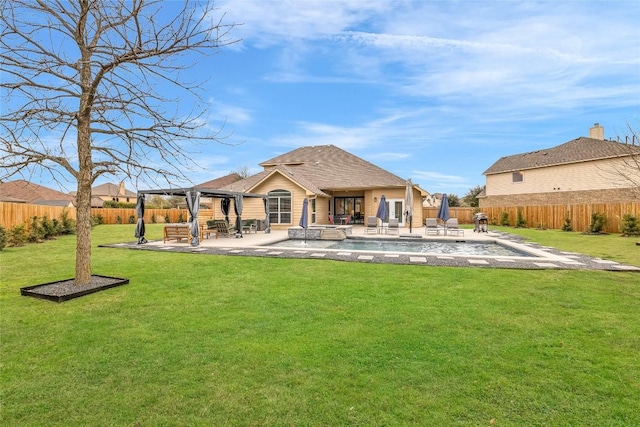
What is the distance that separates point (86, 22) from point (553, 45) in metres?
16.5

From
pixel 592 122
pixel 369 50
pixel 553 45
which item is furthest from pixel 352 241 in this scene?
pixel 592 122

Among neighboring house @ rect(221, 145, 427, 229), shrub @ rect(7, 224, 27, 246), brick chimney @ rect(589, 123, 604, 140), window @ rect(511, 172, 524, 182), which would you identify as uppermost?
brick chimney @ rect(589, 123, 604, 140)

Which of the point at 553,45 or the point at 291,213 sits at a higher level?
the point at 553,45

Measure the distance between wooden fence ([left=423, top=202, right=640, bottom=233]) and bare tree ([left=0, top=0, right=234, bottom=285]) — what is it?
23449mm

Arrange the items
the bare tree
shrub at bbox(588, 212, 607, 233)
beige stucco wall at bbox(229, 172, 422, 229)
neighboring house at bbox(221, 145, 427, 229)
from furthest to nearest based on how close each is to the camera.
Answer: neighboring house at bbox(221, 145, 427, 229), beige stucco wall at bbox(229, 172, 422, 229), shrub at bbox(588, 212, 607, 233), the bare tree

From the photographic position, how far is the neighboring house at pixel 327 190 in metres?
23.4

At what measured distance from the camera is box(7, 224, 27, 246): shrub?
1358 centimetres

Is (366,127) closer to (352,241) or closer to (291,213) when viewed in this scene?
(291,213)

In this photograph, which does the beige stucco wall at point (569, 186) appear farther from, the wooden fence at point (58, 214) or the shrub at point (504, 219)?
the wooden fence at point (58, 214)

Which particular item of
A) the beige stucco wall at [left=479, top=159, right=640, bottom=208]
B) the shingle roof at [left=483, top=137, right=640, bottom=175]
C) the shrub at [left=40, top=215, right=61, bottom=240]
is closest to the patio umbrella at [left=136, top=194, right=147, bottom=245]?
the shrub at [left=40, top=215, right=61, bottom=240]

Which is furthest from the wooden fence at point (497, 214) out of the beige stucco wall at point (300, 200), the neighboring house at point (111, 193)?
the neighboring house at point (111, 193)

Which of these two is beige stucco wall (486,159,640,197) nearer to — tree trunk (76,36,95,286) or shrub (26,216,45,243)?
tree trunk (76,36,95,286)

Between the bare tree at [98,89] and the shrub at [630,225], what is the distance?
22.2 metres

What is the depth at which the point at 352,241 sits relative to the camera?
16.8 m
